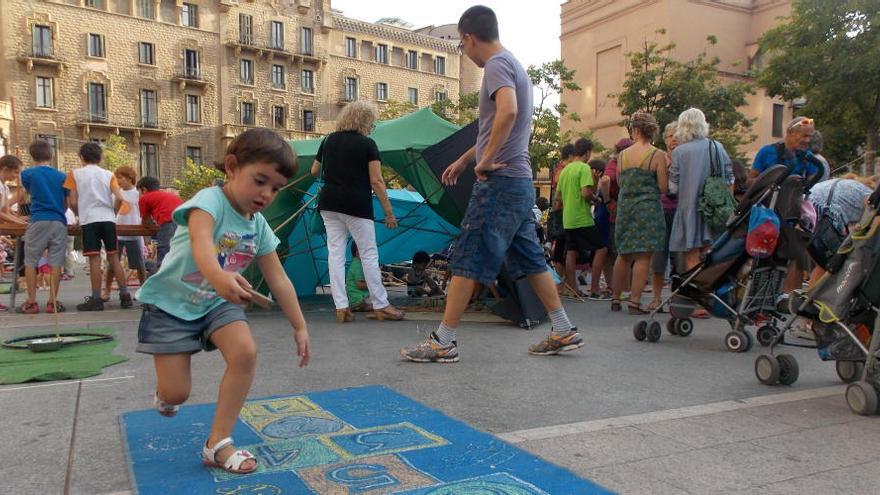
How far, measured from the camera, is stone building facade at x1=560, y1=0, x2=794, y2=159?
123 feet

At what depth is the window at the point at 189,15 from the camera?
48.8 meters

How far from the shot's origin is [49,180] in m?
6.96

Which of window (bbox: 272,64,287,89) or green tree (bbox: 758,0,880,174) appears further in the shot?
window (bbox: 272,64,287,89)

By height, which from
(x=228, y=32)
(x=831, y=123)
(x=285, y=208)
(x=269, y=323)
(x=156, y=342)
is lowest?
(x=269, y=323)

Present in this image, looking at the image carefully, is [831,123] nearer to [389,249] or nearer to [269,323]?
[389,249]

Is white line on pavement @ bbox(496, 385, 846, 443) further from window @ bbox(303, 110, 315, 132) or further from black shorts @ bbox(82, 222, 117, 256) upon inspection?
window @ bbox(303, 110, 315, 132)

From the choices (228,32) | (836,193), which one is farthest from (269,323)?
(228,32)

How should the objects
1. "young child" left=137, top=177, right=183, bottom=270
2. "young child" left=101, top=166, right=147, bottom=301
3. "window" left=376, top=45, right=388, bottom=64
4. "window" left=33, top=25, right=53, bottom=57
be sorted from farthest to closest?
"window" left=376, top=45, right=388, bottom=64 → "window" left=33, top=25, right=53, bottom=57 → "young child" left=101, top=166, right=147, bottom=301 → "young child" left=137, top=177, right=183, bottom=270

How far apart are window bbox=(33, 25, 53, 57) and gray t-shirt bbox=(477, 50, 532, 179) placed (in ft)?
158

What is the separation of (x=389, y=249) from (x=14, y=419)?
6.15 meters

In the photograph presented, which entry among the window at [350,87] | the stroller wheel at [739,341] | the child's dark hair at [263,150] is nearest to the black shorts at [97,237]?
the child's dark hair at [263,150]

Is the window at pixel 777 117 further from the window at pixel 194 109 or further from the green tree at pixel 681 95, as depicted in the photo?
the window at pixel 194 109

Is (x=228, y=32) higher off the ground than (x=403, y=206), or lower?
higher

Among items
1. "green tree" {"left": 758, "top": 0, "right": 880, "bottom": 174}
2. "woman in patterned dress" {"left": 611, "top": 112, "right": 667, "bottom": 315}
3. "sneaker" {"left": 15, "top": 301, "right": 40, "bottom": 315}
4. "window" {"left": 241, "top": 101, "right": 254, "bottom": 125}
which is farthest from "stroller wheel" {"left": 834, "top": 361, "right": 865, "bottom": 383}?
"window" {"left": 241, "top": 101, "right": 254, "bottom": 125}
